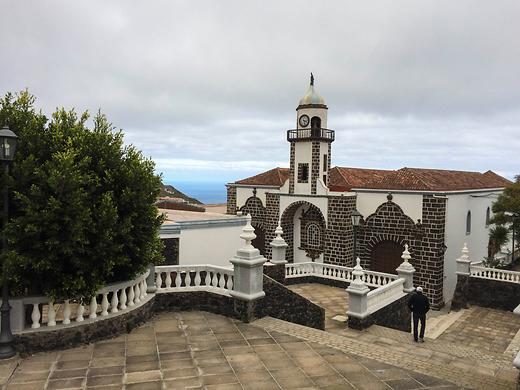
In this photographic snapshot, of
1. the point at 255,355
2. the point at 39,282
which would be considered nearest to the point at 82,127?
the point at 39,282

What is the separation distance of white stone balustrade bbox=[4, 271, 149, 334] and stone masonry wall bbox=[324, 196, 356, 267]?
638 inches

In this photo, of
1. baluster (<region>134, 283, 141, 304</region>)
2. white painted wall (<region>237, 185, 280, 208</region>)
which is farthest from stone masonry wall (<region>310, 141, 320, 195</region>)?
baluster (<region>134, 283, 141, 304</region>)

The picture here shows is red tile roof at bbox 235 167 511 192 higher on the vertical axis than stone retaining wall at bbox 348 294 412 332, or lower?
higher

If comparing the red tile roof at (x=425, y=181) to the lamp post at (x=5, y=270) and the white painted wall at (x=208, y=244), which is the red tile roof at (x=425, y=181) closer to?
the white painted wall at (x=208, y=244)

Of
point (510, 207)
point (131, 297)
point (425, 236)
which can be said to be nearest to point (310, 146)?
point (425, 236)

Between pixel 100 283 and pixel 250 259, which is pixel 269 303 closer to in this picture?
pixel 250 259

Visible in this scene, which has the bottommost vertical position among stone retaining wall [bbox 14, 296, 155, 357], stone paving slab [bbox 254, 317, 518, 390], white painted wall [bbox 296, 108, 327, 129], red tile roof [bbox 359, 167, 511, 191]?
stone paving slab [bbox 254, 317, 518, 390]

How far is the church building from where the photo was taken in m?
21.2

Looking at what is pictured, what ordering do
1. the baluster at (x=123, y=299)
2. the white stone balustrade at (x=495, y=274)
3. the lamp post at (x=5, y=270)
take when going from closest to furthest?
the lamp post at (x=5, y=270)
the baluster at (x=123, y=299)
the white stone balustrade at (x=495, y=274)

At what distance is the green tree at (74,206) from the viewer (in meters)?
6.56

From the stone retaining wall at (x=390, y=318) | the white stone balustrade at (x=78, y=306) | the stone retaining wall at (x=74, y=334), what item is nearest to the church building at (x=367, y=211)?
the stone retaining wall at (x=390, y=318)

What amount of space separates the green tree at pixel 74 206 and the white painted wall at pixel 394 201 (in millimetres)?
16729

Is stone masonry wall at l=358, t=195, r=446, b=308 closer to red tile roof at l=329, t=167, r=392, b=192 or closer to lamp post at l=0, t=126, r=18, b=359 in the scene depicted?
red tile roof at l=329, t=167, r=392, b=192

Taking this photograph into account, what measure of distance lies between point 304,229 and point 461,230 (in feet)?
29.8
